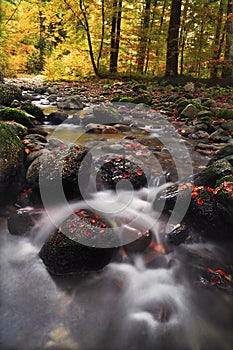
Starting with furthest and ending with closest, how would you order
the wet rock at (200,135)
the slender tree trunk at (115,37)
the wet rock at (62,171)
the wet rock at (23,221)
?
the slender tree trunk at (115,37)
the wet rock at (200,135)
the wet rock at (62,171)
the wet rock at (23,221)

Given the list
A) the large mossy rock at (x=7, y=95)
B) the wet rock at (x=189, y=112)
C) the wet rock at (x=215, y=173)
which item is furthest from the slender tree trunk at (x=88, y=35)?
the wet rock at (x=215, y=173)

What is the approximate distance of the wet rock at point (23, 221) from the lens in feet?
12.4

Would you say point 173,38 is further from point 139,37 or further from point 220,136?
point 220,136

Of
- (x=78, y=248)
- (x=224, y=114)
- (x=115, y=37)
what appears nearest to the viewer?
(x=78, y=248)

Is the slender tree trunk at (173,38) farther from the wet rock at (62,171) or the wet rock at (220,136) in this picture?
the wet rock at (62,171)

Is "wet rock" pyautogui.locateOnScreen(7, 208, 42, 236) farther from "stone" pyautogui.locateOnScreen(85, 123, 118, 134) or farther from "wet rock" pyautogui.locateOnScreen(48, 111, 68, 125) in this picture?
"wet rock" pyautogui.locateOnScreen(48, 111, 68, 125)

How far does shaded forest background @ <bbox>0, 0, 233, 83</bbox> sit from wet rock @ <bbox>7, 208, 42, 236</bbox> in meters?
11.8

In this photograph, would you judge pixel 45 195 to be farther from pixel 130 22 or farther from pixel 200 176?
pixel 130 22

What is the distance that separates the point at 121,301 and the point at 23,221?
6.20ft

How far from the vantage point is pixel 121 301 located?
9.58 feet

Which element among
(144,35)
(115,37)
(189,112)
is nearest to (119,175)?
(189,112)

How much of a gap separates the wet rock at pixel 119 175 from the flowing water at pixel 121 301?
1076 mm

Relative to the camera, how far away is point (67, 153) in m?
4.50

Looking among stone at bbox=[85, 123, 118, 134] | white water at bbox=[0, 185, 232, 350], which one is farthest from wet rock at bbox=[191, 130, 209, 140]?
white water at bbox=[0, 185, 232, 350]
